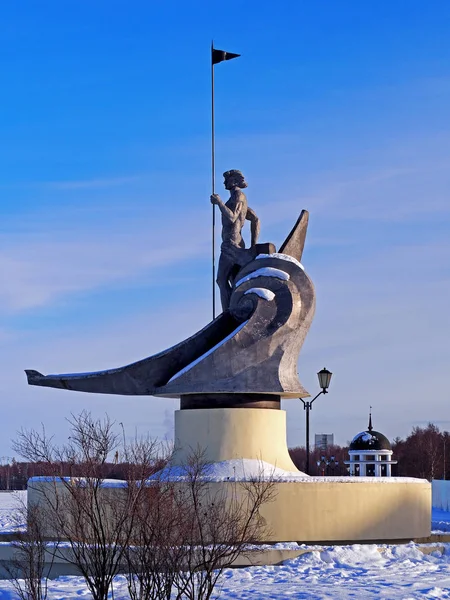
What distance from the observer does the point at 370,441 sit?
35.0 metres

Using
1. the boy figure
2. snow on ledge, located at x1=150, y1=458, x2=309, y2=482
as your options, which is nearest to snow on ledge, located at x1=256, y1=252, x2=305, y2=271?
the boy figure

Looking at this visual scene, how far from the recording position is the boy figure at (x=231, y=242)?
78.0 ft

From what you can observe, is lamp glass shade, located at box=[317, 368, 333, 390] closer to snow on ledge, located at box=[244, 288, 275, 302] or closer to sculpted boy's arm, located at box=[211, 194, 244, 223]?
snow on ledge, located at box=[244, 288, 275, 302]

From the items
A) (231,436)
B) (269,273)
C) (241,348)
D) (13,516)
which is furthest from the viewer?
(269,273)

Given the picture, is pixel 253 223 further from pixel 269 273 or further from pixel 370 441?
pixel 370 441

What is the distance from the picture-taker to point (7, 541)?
69.5 ft

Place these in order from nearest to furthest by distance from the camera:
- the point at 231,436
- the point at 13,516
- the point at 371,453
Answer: the point at 13,516
the point at 231,436
the point at 371,453

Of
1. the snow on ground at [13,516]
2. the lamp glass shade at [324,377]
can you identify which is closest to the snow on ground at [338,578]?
the snow on ground at [13,516]

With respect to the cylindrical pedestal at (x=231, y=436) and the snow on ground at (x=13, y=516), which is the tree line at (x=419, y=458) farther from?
the cylindrical pedestal at (x=231, y=436)

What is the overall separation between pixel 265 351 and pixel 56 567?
6.02m

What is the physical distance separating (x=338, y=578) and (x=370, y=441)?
17.1 metres

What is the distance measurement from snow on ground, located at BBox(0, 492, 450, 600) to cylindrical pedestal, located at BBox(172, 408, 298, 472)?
2274 millimetres

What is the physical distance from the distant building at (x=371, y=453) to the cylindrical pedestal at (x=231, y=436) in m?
13.3

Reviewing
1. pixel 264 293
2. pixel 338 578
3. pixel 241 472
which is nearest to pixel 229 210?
pixel 264 293
